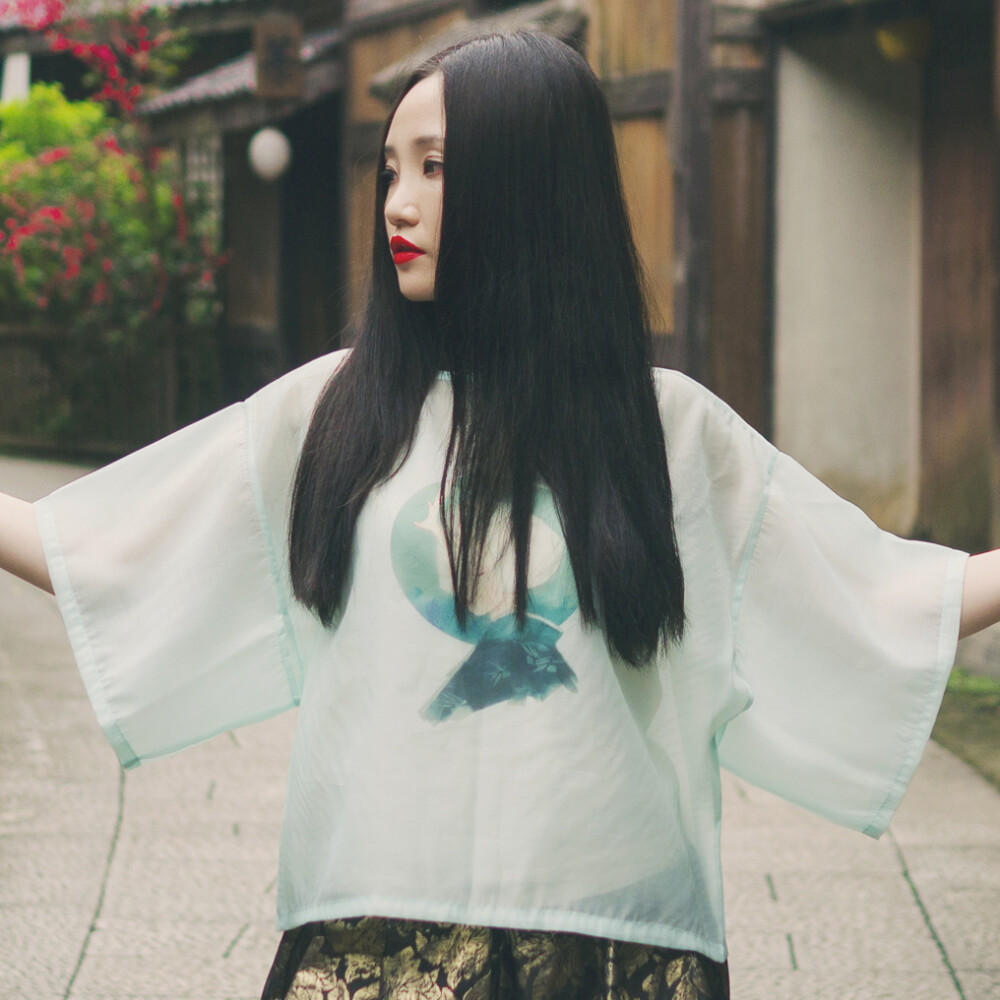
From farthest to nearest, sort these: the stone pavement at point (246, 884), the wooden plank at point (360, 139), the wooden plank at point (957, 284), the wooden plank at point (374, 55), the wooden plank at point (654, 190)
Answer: the wooden plank at point (360, 139)
the wooden plank at point (374, 55)
the wooden plank at point (654, 190)
the wooden plank at point (957, 284)
the stone pavement at point (246, 884)

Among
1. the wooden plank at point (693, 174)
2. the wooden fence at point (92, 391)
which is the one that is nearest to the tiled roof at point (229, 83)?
the wooden fence at point (92, 391)

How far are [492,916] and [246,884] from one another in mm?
2151

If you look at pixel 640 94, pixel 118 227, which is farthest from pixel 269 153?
pixel 640 94

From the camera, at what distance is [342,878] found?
173cm

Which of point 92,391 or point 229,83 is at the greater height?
point 229,83

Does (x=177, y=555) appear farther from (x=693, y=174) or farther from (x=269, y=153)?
(x=269, y=153)

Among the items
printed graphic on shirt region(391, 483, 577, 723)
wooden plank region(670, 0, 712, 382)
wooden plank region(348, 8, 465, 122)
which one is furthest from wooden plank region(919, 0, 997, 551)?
printed graphic on shirt region(391, 483, 577, 723)

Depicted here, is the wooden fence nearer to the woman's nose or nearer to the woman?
the woman

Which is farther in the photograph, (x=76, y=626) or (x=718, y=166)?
(x=718, y=166)

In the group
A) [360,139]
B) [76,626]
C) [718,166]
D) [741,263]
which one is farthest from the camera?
[360,139]

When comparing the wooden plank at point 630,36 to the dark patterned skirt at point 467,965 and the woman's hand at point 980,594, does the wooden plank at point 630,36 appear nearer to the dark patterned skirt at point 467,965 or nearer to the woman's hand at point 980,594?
the woman's hand at point 980,594

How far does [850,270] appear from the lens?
733cm

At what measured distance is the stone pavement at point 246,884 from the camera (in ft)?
10.5

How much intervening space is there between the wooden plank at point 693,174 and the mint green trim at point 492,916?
5.80m
